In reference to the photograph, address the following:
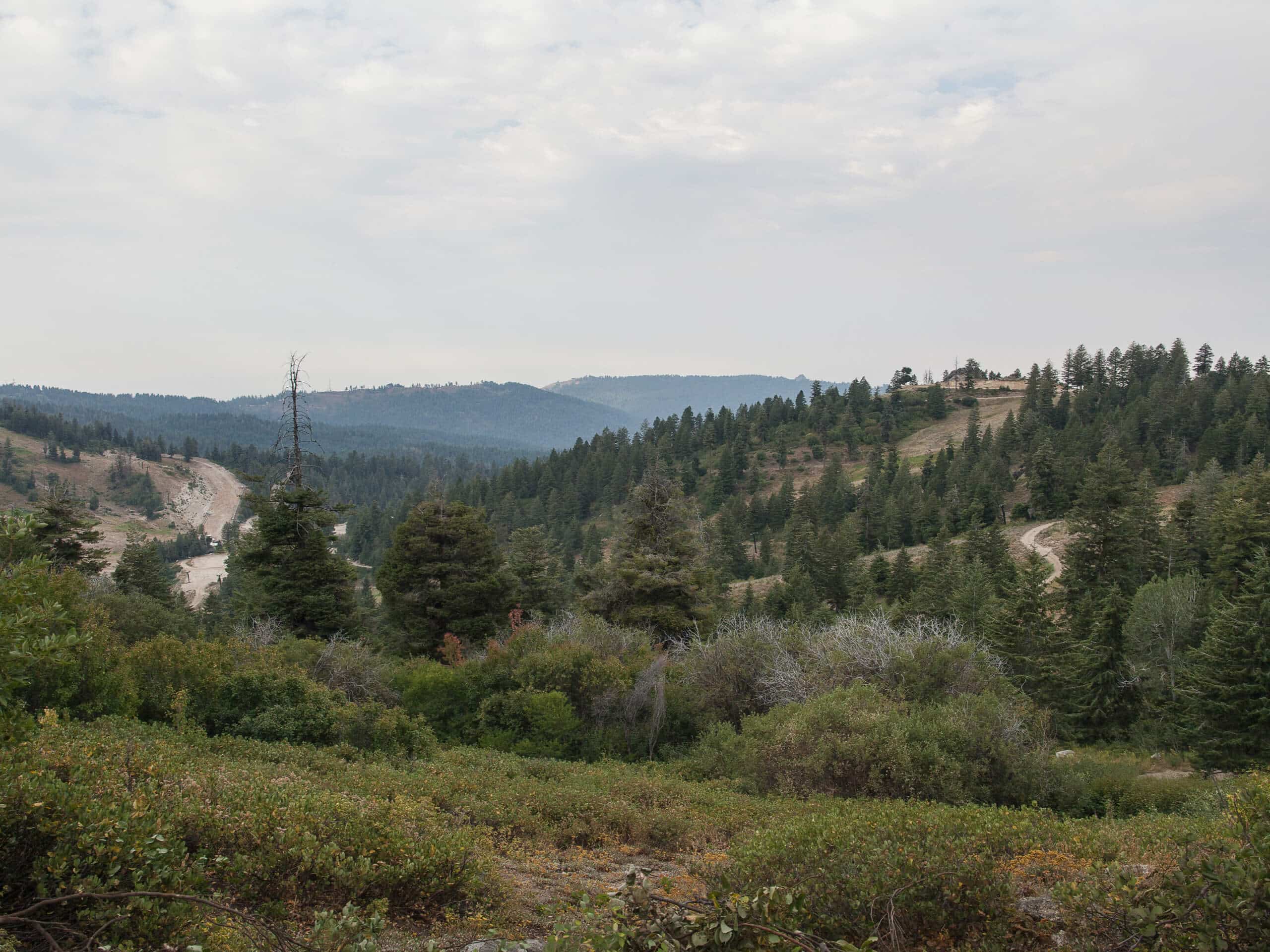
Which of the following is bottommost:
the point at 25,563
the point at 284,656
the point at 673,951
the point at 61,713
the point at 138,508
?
the point at 138,508

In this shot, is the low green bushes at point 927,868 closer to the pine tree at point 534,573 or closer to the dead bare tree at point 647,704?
the dead bare tree at point 647,704

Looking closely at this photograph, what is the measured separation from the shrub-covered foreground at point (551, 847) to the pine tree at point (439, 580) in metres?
21.6

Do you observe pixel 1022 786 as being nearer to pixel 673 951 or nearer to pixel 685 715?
pixel 685 715

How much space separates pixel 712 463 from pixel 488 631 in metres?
105

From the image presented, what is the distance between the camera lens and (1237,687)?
2639 cm

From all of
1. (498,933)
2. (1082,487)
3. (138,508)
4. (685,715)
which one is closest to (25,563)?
(498,933)

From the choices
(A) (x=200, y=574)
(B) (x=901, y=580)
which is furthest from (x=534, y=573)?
(A) (x=200, y=574)

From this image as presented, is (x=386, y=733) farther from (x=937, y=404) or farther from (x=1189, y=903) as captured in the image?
(x=937, y=404)

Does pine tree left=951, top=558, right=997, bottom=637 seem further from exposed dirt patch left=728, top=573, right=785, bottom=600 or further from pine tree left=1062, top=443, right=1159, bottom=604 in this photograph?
exposed dirt patch left=728, top=573, right=785, bottom=600

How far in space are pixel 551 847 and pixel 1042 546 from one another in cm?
7182

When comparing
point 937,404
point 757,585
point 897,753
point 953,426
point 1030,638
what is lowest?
point 757,585

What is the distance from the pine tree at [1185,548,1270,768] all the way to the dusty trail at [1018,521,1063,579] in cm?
3066

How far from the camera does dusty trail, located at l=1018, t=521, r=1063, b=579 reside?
62.3 m

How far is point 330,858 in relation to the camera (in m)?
6.26
